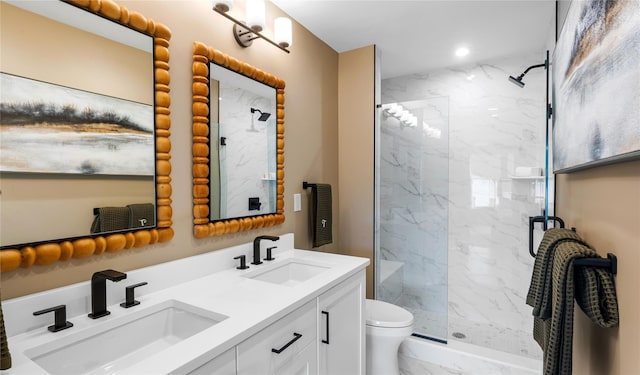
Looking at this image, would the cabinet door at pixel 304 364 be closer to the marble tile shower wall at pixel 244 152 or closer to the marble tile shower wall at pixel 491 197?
the marble tile shower wall at pixel 244 152

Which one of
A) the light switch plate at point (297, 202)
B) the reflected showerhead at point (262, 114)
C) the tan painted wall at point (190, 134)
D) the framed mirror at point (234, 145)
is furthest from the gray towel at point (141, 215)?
the light switch plate at point (297, 202)

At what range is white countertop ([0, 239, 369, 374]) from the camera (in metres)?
0.78

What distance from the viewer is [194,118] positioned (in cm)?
145

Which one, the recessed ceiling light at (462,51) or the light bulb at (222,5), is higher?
the recessed ceiling light at (462,51)

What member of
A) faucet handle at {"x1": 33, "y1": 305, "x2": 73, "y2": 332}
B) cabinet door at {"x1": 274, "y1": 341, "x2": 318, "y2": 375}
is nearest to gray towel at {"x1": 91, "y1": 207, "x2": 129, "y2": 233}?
faucet handle at {"x1": 33, "y1": 305, "x2": 73, "y2": 332}

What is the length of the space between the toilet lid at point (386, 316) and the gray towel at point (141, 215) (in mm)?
1434

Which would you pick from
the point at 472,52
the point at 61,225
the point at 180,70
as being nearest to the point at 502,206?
the point at 472,52

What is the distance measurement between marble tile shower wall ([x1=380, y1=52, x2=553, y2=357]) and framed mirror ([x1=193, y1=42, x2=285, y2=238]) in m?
1.24

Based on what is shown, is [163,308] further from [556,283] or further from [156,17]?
[556,283]

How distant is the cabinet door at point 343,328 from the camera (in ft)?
4.64

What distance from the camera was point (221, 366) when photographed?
2.88ft

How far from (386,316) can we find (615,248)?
1.51 meters

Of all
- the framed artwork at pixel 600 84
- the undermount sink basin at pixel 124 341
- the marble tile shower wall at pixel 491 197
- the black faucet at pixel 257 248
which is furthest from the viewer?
the marble tile shower wall at pixel 491 197

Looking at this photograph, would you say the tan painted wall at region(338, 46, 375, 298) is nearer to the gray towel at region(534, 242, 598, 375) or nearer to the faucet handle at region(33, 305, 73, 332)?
the gray towel at region(534, 242, 598, 375)
